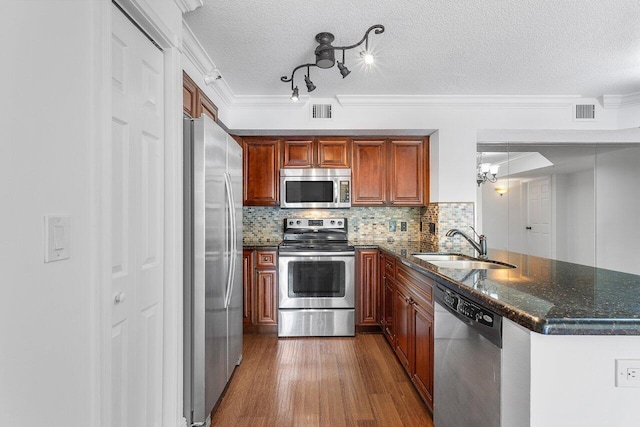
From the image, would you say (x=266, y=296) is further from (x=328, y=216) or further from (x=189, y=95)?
(x=189, y=95)

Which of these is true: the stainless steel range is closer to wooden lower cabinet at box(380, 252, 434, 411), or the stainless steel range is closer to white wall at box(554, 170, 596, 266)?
wooden lower cabinet at box(380, 252, 434, 411)

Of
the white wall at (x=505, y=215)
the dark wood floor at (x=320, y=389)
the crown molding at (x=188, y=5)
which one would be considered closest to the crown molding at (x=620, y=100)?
the white wall at (x=505, y=215)

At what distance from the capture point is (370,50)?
2479 mm

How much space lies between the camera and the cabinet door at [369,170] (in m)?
3.80

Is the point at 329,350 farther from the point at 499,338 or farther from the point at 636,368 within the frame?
the point at 636,368

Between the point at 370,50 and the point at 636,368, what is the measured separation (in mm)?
2279

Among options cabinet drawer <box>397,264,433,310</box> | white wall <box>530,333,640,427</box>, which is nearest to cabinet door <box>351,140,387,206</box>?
cabinet drawer <box>397,264,433,310</box>

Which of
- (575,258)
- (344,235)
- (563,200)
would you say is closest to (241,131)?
(344,235)

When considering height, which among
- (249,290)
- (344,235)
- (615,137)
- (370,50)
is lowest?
(249,290)

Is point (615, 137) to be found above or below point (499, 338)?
above

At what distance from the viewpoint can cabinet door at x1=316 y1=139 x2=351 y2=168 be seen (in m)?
3.79

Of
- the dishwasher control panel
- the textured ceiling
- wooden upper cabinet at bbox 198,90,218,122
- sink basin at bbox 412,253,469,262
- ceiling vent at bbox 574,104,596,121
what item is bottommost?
the dishwasher control panel

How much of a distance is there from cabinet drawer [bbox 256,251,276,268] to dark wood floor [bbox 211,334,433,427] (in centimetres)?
78
